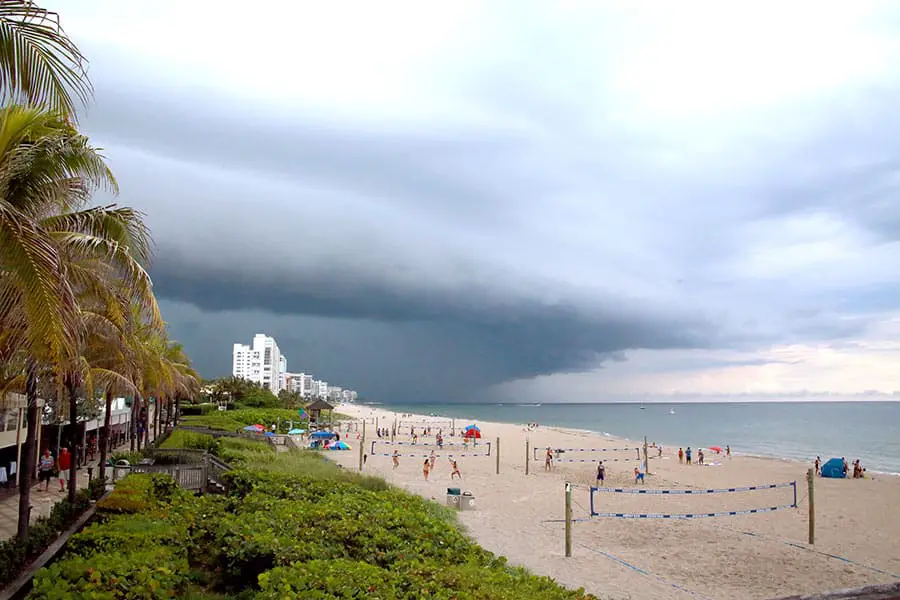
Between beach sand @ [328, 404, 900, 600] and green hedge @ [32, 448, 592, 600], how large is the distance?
17.8 ft

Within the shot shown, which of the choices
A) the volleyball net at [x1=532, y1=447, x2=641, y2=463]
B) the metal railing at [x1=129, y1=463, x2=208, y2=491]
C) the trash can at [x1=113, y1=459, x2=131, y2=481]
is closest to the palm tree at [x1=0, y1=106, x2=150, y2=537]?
the metal railing at [x1=129, y1=463, x2=208, y2=491]

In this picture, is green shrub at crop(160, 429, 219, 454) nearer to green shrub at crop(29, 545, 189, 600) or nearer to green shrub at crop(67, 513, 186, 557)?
green shrub at crop(67, 513, 186, 557)

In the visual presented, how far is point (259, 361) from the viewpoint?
176250 mm

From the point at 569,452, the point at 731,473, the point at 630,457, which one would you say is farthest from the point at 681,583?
the point at 569,452

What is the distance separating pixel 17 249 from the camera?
5.93m

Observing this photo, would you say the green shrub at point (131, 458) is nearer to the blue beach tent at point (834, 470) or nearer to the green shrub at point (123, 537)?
the green shrub at point (123, 537)

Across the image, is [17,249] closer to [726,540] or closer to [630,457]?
[726,540]

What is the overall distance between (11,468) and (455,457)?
2792cm

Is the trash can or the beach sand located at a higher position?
the trash can

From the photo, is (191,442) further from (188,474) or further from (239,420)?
(239,420)

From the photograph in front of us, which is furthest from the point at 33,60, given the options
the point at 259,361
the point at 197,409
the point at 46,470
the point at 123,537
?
the point at 259,361

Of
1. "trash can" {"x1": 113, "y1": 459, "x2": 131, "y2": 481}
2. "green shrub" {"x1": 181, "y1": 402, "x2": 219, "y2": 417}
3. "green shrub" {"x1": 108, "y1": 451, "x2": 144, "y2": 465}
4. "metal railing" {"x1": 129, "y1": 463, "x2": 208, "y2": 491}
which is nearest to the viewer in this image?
"metal railing" {"x1": 129, "y1": 463, "x2": 208, "y2": 491}

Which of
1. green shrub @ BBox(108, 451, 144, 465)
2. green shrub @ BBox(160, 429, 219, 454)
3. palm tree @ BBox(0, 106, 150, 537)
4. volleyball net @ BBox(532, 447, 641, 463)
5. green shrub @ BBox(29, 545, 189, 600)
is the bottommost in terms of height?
volleyball net @ BBox(532, 447, 641, 463)

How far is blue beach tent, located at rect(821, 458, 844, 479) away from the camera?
3753cm
